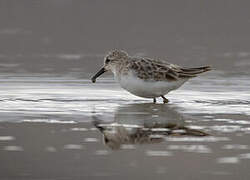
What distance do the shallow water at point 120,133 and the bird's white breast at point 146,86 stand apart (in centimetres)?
20

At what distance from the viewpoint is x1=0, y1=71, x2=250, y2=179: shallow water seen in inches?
278

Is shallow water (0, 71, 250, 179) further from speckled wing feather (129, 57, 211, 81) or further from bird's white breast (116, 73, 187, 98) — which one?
speckled wing feather (129, 57, 211, 81)

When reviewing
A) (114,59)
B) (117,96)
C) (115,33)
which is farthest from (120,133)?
(115,33)

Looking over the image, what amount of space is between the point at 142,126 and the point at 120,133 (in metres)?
0.50

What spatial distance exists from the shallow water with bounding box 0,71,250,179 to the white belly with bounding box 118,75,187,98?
19 cm

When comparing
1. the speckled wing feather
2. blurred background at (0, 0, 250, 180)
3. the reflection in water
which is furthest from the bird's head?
the reflection in water

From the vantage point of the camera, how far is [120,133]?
866cm

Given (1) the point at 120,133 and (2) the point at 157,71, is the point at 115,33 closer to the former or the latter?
(2) the point at 157,71

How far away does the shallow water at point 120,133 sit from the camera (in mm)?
7070

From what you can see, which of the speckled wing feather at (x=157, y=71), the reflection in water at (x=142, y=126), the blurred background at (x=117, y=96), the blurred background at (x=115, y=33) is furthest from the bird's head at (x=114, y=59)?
the blurred background at (x=115, y=33)

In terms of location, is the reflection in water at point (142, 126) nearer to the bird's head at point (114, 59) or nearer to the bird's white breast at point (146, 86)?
the bird's white breast at point (146, 86)

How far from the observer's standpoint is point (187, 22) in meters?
21.4

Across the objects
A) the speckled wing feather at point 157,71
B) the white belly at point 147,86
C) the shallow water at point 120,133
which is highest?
the speckled wing feather at point 157,71

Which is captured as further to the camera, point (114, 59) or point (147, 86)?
point (114, 59)
